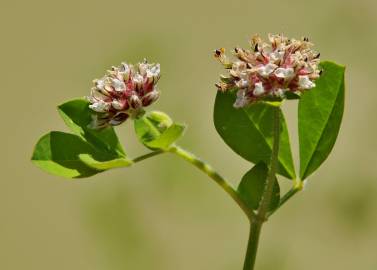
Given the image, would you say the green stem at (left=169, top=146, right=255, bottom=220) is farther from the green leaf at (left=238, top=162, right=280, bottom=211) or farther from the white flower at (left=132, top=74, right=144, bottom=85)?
the white flower at (left=132, top=74, right=144, bottom=85)

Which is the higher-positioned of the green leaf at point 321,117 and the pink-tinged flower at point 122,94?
the pink-tinged flower at point 122,94

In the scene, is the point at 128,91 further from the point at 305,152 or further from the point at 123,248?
the point at 123,248

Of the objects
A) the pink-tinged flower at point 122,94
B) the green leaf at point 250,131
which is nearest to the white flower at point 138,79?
the pink-tinged flower at point 122,94

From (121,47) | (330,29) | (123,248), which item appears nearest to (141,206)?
(123,248)

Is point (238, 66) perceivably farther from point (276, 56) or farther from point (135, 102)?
point (135, 102)

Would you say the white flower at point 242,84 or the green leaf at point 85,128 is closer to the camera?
the white flower at point 242,84

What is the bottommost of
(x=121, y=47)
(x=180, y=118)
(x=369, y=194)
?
(x=369, y=194)

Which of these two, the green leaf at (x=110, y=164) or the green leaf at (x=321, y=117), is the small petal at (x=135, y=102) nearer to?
the green leaf at (x=110, y=164)
